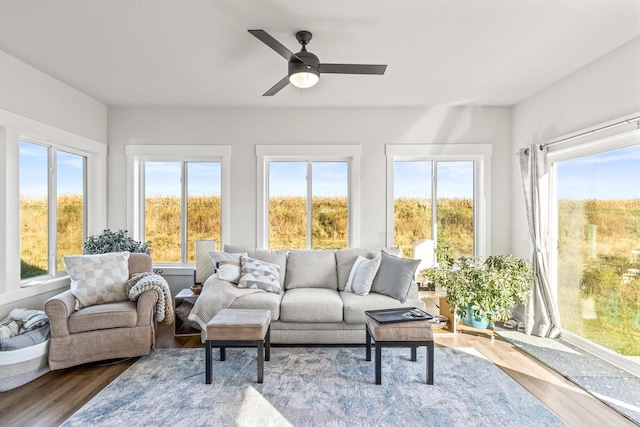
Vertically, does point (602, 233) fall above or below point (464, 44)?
below

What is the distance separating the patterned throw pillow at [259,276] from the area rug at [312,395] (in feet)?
2.37

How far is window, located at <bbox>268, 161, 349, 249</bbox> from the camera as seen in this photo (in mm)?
4820

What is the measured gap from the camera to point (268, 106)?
15.1 ft


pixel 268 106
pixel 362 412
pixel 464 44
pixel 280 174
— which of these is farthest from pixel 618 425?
pixel 268 106

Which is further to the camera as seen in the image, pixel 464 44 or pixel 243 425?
pixel 464 44

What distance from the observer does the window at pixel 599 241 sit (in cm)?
303

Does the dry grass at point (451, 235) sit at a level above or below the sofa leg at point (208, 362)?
above

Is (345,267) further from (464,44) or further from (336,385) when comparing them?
(464,44)

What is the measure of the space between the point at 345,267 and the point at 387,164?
1.51 metres

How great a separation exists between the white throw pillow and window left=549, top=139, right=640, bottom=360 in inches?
79.3

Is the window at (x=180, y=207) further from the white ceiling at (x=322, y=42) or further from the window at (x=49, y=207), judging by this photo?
the white ceiling at (x=322, y=42)

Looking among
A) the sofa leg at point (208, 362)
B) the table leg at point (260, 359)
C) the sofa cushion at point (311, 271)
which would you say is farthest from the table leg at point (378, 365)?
the sofa cushion at point (311, 271)

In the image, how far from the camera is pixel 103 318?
302cm

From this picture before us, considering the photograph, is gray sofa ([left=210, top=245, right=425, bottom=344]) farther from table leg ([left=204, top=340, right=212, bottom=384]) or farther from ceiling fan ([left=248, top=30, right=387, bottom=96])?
ceiling fan ([left=248, top=30, right=387, bottom=96])
